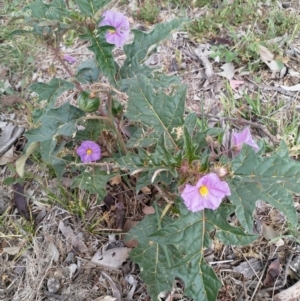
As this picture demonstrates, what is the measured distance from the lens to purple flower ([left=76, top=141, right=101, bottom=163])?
6.33ft

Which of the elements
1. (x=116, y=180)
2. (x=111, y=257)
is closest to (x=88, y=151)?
(x=116, y=180)

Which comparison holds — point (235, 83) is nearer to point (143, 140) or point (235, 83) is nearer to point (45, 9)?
point (143, 140)

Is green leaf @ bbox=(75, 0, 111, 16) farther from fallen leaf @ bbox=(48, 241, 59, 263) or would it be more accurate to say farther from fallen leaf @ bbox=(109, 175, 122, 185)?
fallen leaf @ bbox=(48, 241, 59, 263)

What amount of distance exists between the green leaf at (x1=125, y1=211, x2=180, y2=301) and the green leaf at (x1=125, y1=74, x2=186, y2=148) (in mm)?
380

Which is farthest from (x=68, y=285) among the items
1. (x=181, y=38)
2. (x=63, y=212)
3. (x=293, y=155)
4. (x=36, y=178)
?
(x=181, y=38)

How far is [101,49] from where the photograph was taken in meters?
1.54

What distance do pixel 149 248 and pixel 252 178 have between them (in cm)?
59

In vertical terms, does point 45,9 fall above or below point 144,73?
above

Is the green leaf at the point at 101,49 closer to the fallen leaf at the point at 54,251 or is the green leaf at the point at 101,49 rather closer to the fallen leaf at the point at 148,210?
the fallen leaf at the point at 148,210

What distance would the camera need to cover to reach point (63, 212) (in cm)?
213

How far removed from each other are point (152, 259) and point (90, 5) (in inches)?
40.1

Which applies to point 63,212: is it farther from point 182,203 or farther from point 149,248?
point 182,203

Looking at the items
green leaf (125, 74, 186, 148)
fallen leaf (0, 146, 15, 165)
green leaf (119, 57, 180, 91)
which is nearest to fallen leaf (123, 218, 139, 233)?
green leaf (125, 74, 186, 148)

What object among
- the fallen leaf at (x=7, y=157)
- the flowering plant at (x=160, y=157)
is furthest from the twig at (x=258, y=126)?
the fallen leaf at (x=7, y=157)
